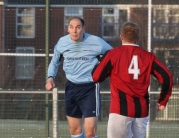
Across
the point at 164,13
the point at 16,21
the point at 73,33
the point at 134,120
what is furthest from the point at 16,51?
the point at 134,120

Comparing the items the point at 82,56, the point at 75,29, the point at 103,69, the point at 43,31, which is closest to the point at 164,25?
the point at 43,31

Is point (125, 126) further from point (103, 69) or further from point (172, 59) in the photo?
point (172, 59)

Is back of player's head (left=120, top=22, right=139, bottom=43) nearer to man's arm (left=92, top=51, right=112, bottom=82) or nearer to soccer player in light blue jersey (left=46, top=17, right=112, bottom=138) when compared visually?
man's arm (left=92, top=51, right=112, bottom=82)

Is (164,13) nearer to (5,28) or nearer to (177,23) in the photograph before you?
Answer: (177,23)

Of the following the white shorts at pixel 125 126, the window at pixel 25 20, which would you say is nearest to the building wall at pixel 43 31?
the window at pixel 25 20

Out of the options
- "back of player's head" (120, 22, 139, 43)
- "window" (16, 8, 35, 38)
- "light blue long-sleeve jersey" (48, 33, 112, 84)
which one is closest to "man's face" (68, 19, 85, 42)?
"light blue long-sleeve jersey" (48, 33, 112, 84)

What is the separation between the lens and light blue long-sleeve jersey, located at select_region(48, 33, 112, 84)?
A: 891cm

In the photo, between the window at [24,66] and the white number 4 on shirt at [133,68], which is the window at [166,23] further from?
the white number 4 on shirt at [133,68]

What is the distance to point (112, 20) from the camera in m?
15.4

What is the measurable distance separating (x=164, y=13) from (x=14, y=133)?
4.71 m

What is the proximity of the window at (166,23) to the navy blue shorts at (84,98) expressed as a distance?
5.52 meters

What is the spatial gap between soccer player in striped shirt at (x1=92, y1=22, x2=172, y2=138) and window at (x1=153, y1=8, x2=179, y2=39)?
7.03 metres

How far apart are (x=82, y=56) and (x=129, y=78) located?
187cm

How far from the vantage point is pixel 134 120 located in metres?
7.30
